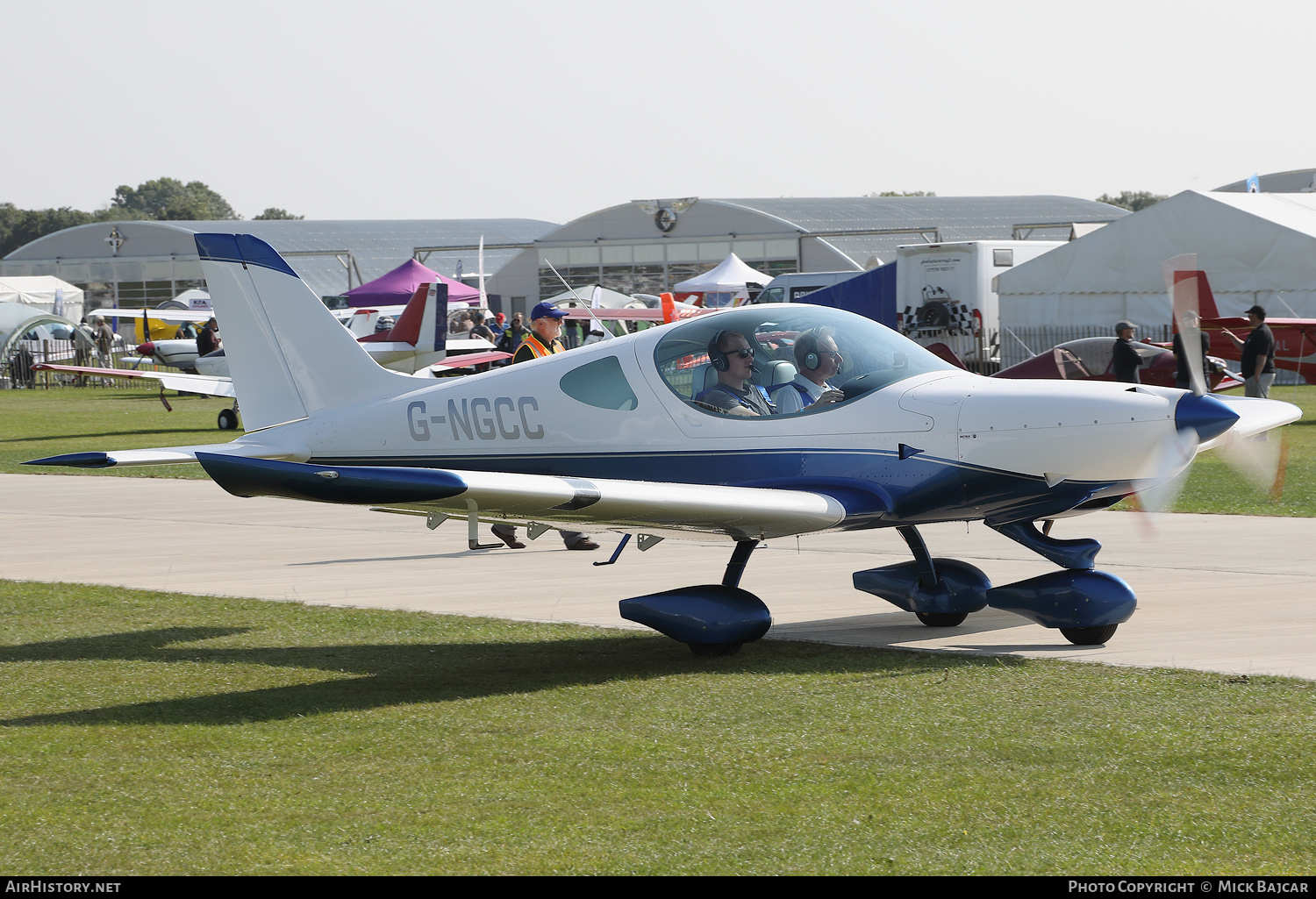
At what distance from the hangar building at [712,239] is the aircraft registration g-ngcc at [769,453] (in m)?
53.1

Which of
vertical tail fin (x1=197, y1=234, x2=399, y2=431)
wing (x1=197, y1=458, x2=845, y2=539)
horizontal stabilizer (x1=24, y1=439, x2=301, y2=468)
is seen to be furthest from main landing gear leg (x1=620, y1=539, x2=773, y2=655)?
vertical tail fin (x1=197, y1=234, x2=399, y2=431)

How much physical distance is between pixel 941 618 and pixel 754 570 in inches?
106

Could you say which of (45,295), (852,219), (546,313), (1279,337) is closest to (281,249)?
(45,295)

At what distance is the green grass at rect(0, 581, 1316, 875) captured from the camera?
193 inches

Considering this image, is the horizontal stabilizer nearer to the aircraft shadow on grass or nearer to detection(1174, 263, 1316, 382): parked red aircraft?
the aircraft shadow on grass

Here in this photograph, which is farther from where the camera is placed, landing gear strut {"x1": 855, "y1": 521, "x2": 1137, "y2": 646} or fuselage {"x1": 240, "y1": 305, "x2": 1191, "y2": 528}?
landing gear strut {"x1": 855, "y1": 521, "x2": 1137, "y2": 646}

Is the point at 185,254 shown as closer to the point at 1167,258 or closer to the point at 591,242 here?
the point at 591,242

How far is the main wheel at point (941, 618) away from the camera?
29.9 ft

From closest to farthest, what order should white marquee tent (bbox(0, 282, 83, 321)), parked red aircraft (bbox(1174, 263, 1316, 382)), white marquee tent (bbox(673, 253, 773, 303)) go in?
parked red aircraft (bbox(1174, 263, 1316, 382))
white marquee tent (bbox(673, 253, 773, 303))
white marquee tent (bbox(0, 282, 83, 321))

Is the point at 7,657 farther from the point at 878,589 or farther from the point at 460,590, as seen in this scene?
the point at 878,589

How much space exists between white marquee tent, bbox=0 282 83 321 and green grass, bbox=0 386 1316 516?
20.6 m

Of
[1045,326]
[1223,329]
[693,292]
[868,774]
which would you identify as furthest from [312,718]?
[693,292]

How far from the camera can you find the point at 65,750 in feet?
21.4
